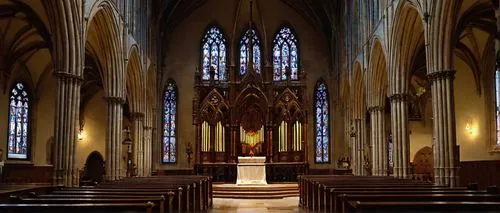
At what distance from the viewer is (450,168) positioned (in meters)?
18.5

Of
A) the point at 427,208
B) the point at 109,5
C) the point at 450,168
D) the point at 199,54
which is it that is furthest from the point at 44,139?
the point at 427,208

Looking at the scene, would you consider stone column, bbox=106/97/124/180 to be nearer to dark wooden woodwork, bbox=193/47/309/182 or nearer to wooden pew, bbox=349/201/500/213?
dark wooden woodwork, bbox=193/47/309/182

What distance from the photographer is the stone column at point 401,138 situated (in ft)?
77.7

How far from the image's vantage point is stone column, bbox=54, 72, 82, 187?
19047mm

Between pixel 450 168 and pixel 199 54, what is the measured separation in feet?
79.2

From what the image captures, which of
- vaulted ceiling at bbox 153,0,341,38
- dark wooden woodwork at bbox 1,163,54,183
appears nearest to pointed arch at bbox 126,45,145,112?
dark wooden woodwork at bbox 1,163,54,183

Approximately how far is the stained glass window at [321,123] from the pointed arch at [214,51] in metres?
6.45

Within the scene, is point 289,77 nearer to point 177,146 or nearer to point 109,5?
point 177,146

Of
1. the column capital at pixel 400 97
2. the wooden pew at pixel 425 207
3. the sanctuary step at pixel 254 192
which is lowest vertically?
the sanctuary step at pixel 254 192

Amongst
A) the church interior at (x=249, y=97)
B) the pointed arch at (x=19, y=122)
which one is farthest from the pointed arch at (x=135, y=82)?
the pointed arch at (x=19, y=122)

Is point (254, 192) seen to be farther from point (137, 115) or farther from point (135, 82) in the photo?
point (137, 115)

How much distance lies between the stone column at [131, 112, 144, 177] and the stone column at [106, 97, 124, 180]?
6.28m

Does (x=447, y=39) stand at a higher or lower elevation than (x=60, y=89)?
higher

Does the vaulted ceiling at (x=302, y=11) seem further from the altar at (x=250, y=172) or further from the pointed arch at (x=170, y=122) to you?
the altar at (x=250, y=172)
